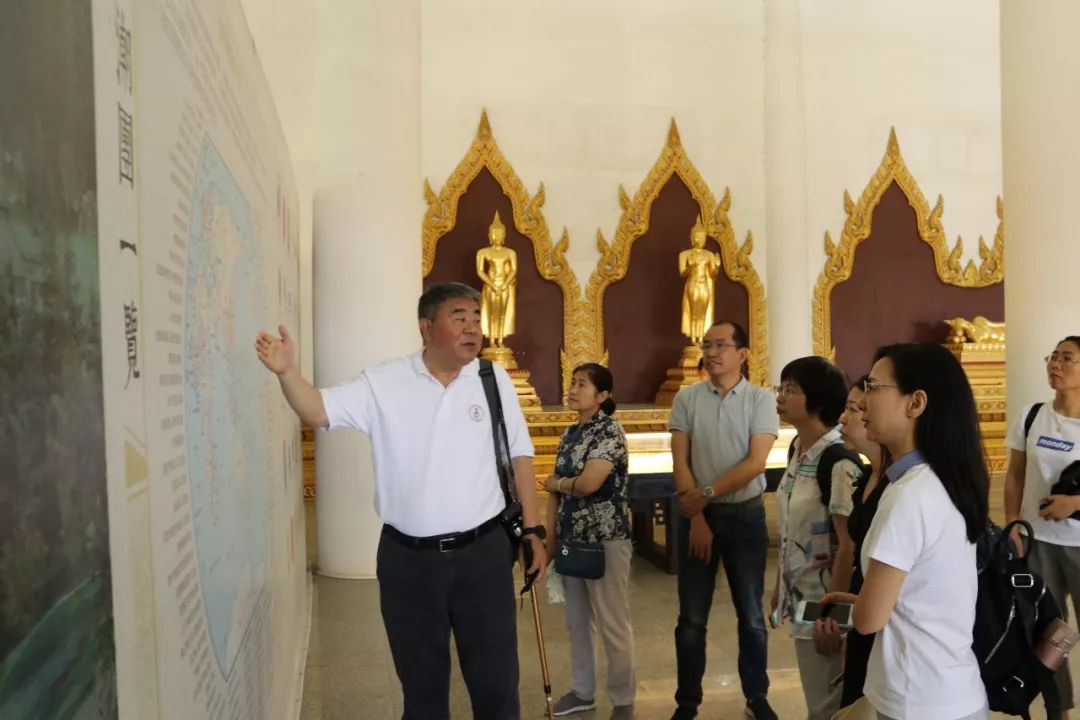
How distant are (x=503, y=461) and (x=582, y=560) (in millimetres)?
880

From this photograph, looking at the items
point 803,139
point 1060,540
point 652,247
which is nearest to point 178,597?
point 1060,540

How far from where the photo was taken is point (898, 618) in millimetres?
1828

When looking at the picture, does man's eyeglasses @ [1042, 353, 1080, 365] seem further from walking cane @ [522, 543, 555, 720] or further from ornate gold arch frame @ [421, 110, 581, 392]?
ornate gold arch frame @ [421, 110, 581, 392]

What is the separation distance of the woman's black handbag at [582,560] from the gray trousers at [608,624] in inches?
2.6

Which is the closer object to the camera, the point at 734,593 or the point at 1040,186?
the point at 734,593

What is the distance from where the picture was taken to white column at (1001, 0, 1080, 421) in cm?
482

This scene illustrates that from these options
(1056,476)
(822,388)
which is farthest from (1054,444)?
(822,388)

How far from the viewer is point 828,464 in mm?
2656

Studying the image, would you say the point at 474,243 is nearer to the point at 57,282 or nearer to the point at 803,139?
the point at 803,139

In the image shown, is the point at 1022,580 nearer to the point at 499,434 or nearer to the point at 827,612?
the point at 827,612

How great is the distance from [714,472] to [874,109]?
960cm

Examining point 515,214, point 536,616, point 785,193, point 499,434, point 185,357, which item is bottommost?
point 536,616

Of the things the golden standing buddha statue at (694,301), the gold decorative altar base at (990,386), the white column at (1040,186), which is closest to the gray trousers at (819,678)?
the white column at (1040,186)

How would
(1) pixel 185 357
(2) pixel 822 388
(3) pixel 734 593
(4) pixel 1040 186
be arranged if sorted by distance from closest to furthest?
1. (1) pixel 185 357
2. (2) pixel 822 388
3. (3) pixel 734 593
4. (4) pixel 1040 186
